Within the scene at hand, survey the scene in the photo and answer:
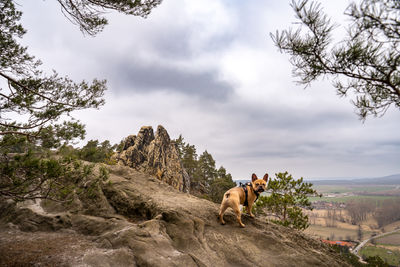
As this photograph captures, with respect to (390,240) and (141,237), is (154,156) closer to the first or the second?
(141,237)

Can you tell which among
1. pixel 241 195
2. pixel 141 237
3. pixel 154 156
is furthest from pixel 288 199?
pixel 154 156

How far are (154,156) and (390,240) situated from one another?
106m

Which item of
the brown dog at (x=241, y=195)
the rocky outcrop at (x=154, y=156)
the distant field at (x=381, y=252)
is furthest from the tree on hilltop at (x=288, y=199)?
the distant field at (x=381, y=252)

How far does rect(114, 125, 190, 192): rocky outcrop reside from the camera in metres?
24.0

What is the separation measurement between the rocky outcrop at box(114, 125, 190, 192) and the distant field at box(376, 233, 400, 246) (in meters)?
93.2

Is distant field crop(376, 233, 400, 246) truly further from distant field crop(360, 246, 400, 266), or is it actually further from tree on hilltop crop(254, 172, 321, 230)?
tree on hilltop crop(254, 172, 321, 230)

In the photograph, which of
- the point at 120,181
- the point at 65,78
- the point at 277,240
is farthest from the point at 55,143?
the point at 277,240

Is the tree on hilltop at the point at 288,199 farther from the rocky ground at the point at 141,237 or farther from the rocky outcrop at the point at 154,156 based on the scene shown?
the rocky outcrop at the point at 154,156

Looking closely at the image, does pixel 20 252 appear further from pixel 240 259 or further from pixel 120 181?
pixel 240 259

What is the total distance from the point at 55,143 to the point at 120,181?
14.6 feet

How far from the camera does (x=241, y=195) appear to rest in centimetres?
718

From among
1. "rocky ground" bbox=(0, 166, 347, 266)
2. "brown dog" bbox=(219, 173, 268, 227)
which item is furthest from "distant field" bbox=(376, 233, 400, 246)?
"brown dog" bbox=(219, 173, 268, 227)

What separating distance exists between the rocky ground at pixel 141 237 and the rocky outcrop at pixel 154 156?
1565 cm

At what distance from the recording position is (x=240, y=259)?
216 inches
